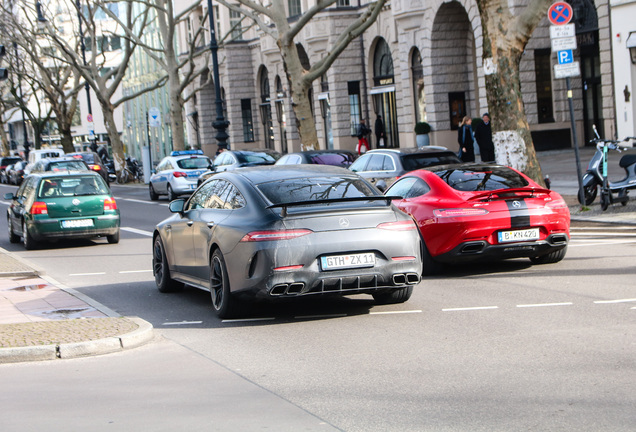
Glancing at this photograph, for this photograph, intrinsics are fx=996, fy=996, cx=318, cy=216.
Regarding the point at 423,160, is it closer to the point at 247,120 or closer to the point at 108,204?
the point at 108,204

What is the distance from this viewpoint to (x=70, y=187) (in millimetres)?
19297

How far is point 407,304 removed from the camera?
33.1 ft

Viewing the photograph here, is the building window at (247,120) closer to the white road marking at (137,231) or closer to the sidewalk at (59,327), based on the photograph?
the white road marking at (137,231)

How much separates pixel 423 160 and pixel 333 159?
15.6 ft

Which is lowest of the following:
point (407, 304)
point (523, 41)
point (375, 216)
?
point (407, 304)

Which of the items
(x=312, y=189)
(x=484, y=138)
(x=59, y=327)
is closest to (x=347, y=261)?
(x=312, y=189)

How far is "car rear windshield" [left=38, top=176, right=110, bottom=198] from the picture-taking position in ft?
62.6

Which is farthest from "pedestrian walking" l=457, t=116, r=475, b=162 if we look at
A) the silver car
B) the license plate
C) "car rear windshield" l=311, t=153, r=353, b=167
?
the license plate

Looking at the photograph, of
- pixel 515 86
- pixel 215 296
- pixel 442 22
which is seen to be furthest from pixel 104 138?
pixel 215 296

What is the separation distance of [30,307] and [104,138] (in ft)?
364

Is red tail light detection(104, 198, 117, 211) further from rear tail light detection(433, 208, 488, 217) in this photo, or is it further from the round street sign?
rear tail light detection(433, 208, 488, 217)

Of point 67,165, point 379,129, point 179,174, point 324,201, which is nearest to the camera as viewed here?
point 324,201

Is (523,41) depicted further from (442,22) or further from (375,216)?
A: (442,22)

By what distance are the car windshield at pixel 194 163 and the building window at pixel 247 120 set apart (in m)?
30.4
